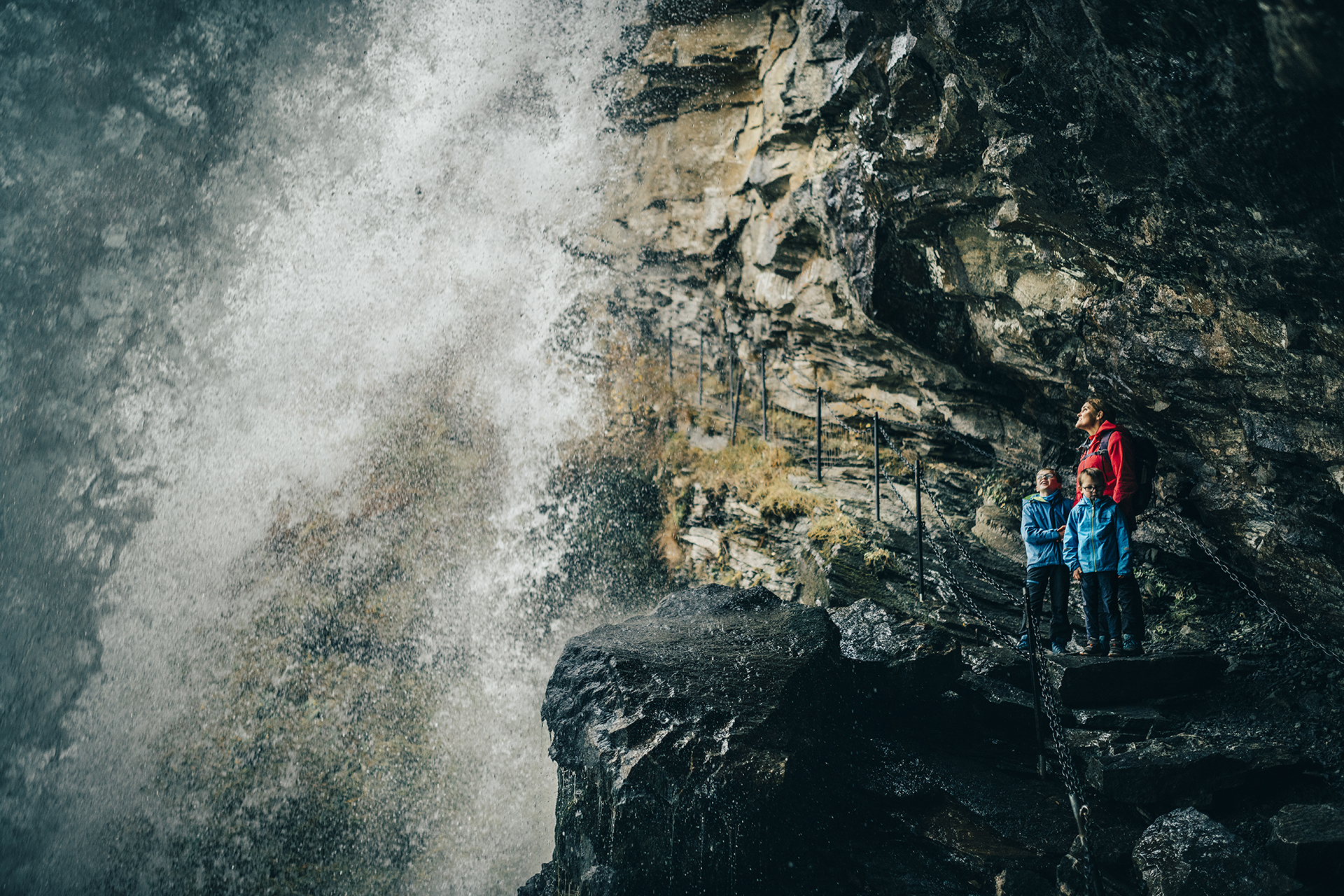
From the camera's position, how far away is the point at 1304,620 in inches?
216

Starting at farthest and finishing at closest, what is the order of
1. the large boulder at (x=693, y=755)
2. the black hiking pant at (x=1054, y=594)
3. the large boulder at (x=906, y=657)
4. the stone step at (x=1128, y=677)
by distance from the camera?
the large boulder at (x=906, y=657)
the black hiking pant at (x=1054, y=594)
the large boulder at (x=693, y=755)
the stone step at (x=1128, y=677)

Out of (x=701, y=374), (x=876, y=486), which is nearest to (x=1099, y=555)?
(x=876, y=486)

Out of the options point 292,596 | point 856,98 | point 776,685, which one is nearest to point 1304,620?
point 776,685

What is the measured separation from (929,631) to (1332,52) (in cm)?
429

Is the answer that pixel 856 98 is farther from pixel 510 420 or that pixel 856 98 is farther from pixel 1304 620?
pixel 510 420

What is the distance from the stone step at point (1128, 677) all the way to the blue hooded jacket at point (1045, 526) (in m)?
0.78

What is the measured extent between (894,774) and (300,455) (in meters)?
19.0

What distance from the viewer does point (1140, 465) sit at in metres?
5.52

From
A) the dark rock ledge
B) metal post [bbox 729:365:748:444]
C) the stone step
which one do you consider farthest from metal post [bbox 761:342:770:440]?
the stone step

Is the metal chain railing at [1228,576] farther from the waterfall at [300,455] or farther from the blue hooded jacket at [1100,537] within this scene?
the waterfall at [300,455]

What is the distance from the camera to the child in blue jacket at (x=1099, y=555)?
16.3 ft

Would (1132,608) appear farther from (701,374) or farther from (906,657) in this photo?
(701,374)

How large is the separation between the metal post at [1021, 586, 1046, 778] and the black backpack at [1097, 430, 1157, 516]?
119 centimetres

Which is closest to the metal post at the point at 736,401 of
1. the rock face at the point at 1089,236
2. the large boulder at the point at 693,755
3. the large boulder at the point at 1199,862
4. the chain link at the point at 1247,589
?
the rock face at the point at 1089,236
